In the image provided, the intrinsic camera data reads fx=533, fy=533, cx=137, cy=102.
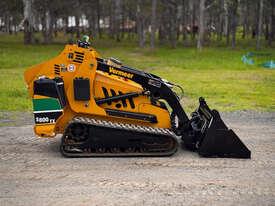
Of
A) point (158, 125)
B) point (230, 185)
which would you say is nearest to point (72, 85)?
point (158, 125)

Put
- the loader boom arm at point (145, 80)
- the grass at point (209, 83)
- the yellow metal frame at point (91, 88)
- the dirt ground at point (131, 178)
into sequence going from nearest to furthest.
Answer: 1. the dirt ground at point (131, 178)
2. the yellow metal frame at point (91, 88)
3. the loader boom arm at point (145, 80)
4. the grass at point (209, 83)

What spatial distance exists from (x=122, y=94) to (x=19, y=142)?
2.22 m

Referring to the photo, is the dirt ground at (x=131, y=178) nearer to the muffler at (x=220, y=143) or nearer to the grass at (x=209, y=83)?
the muffler at (x=220, y=143)

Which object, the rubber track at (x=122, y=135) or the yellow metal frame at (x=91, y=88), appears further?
the yellow metal frame at (x=91, y=88)


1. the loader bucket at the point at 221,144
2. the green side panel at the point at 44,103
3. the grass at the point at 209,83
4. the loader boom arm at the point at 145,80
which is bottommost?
the grass at the point at 209,83

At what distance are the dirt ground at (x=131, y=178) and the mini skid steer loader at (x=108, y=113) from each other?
0.97 feet

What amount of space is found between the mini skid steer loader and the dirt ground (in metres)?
0.30

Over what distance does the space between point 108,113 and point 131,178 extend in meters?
1.85

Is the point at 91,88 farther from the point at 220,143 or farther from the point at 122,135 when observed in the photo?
the point at 220,143

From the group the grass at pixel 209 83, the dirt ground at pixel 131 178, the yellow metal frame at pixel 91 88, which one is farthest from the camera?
the grass at pixel 209 83

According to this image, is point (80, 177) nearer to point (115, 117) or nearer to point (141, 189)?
point (141, 189)

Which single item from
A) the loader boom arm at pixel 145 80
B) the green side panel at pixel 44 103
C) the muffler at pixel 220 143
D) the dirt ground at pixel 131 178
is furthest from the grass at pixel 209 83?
the dirt ground at pixel 131 178

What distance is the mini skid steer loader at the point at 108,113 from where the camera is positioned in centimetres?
882

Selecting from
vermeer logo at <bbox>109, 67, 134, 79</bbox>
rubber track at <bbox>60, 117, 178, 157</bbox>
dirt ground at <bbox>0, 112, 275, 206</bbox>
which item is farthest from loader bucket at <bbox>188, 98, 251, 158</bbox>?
vermeer logo at <bbox>109, 67, 134, 79</bbox>
